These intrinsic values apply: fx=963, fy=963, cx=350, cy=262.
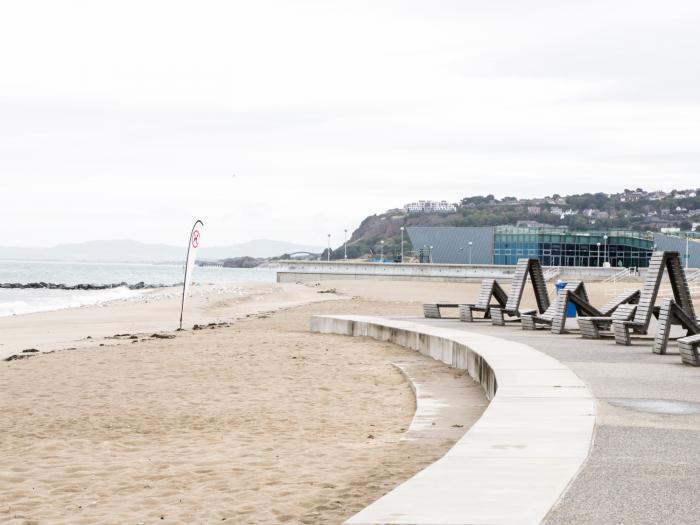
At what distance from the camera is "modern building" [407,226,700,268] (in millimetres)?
110312

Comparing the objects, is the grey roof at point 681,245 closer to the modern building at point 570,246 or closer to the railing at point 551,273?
the modern building at point 570,246

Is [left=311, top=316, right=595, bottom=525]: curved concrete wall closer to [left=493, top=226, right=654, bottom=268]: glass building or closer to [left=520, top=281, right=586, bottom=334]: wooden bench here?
[left=520, top=281, right=586, bottom=334]: wooden bench

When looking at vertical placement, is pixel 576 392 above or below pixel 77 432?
above

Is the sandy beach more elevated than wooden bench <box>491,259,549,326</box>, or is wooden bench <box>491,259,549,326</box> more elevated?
wooden bench <box>491,259,549,326</box>

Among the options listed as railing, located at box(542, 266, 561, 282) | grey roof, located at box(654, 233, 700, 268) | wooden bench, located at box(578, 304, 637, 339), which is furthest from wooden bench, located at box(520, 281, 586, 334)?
grey roof, located at box(654, 233, 700, 268)

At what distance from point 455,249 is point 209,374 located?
4323 inches

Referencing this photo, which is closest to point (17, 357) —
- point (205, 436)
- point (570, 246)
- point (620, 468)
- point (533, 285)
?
point (205, 436)

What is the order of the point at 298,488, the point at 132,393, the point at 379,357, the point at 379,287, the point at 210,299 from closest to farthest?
the point at 298,488, the point at 132,393, the point at 379,357, the point at 210,299, the point at 379,287

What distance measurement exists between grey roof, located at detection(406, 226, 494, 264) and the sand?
104m

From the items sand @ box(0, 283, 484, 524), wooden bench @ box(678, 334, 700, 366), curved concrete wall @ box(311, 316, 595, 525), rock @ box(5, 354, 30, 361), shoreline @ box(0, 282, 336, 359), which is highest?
wooden bench @ box(678, 334, 700, 366)

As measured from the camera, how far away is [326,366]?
14.5 meters

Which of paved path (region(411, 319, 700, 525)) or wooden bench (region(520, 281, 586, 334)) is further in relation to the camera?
wooden bench (region(520, 281, 586, 334))

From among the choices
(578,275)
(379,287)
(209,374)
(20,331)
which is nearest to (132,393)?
(209,374)

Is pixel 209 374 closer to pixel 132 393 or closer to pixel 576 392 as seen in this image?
pixel 132 393
